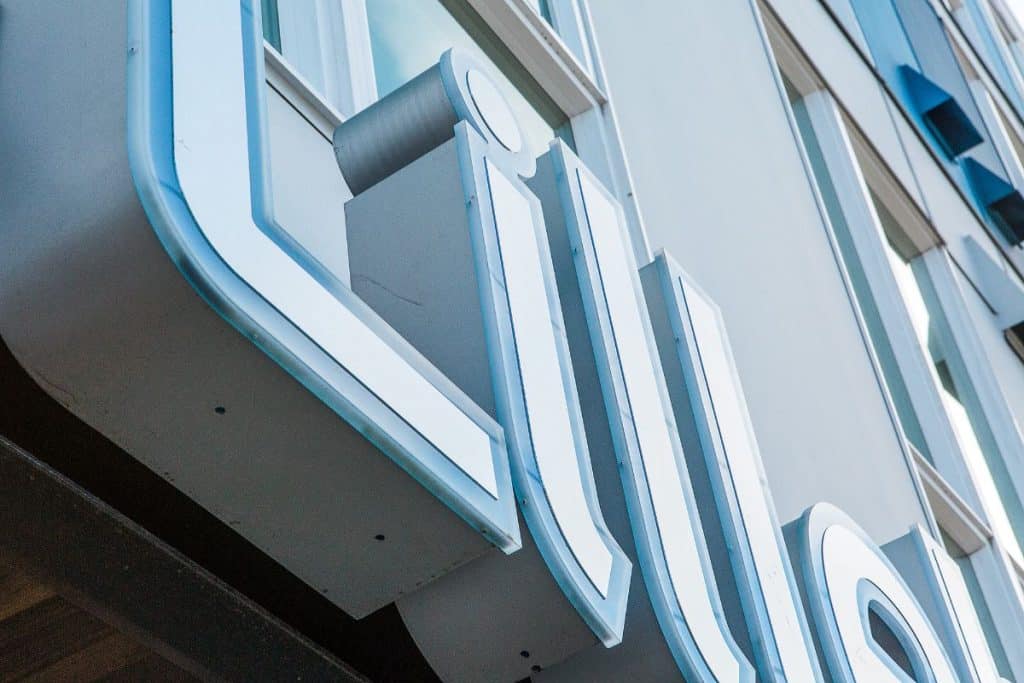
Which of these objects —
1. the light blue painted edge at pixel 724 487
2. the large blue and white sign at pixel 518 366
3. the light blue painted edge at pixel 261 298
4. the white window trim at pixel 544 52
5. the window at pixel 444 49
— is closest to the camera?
the light blue painted edge at pixel 261 298

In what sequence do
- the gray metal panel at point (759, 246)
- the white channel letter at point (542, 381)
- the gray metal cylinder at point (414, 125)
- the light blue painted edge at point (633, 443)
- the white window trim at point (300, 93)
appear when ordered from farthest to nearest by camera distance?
the gray metal panel at point (759, 246) → the white window trim at point (300, 93) → the gray metal cylinder at point (414, 125) → the light blue painted edge at point (633, 443) → the white channel letter at point (542, 381)

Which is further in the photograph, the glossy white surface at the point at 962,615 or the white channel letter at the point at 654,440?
the glossy white surface at the point at 962,615

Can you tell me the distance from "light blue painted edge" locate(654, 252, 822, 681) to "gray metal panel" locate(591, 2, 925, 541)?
1.31m

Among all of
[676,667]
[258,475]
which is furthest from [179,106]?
[676,667]

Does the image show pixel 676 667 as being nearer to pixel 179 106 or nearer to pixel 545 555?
pixel 545 555

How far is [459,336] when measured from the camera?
96.9 inches

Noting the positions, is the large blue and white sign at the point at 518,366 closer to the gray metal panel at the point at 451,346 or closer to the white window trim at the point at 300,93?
the gray metal panel at the point at 451,346

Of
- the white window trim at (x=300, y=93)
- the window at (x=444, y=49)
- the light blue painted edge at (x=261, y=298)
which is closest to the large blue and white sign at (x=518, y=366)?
the light blue painted edge at (x=261, y=298)

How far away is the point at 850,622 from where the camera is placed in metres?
3.45

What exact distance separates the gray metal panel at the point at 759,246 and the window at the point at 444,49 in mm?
342

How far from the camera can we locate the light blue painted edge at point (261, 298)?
1843 mm

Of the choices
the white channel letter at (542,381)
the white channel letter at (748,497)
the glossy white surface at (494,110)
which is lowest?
the white channel letter at (748,497)

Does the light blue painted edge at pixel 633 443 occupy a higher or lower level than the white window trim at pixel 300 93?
lower

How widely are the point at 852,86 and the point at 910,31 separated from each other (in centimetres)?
269
